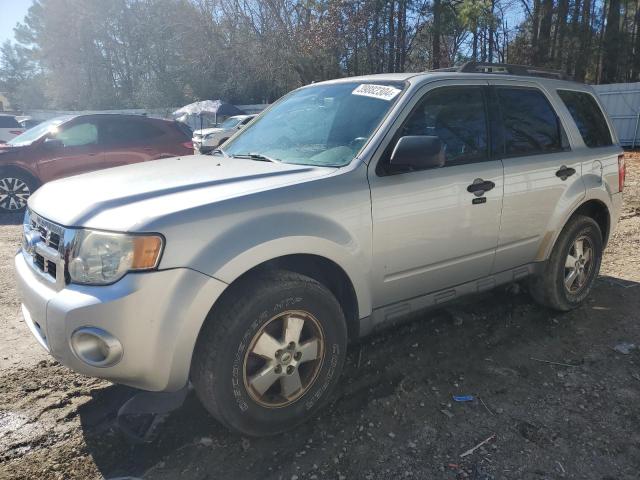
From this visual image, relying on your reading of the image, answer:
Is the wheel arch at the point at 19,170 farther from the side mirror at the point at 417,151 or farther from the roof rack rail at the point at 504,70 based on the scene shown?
the side mirror at the point at 417,151

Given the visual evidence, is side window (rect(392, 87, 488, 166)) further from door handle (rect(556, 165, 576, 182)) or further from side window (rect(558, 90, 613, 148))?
side window (rect(558, 90, 613, 148))

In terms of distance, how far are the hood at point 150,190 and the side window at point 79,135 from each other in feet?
20.1

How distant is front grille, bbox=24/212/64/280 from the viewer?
2.31m

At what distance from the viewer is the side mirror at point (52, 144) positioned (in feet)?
27.5

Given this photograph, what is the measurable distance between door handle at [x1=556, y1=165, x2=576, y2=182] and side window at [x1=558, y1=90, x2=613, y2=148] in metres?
0.44

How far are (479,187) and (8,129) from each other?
1586 centimetres

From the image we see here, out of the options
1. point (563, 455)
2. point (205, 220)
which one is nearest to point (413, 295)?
point (563, 455)

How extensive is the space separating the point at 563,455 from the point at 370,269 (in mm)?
1356

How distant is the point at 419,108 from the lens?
3123 millimetres

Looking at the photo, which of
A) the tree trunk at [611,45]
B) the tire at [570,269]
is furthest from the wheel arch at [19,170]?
the tree trunk at [611,45]

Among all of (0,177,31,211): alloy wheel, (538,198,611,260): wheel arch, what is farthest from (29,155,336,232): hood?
(0,177,31,211): alloy wheel

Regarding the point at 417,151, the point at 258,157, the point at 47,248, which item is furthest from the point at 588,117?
the point at 47,248

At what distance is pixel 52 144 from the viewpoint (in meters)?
8.38

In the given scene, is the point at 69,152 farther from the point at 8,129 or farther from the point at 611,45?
the point at 611,45
